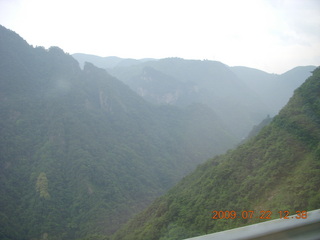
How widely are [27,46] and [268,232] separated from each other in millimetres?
56400

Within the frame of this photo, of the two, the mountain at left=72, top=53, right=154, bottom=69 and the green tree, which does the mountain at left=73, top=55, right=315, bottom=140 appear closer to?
the mountain at left=72, top=53, right=154, bottom=69

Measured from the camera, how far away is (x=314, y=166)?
28.0 feet

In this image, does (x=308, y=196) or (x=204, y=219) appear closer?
(x=308, y=196)

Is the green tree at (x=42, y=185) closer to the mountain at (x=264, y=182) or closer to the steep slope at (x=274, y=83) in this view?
the mountain at (x=264, y=182)

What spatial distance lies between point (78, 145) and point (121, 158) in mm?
6348

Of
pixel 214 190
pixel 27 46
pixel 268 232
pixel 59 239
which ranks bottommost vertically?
pixel 59 239

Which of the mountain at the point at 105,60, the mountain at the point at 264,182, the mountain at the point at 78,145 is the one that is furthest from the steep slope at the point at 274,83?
the mountain at the point at 264,182

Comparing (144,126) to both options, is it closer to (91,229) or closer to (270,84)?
(91,229)

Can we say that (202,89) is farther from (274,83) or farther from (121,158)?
(121,158)

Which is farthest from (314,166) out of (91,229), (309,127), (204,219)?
(91,229)


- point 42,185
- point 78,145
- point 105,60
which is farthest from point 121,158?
point 105,60

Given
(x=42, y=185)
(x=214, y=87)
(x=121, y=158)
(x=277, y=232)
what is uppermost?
(x=214, y=87)

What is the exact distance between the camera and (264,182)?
991 cm

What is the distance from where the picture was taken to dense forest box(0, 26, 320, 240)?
34.1ft
